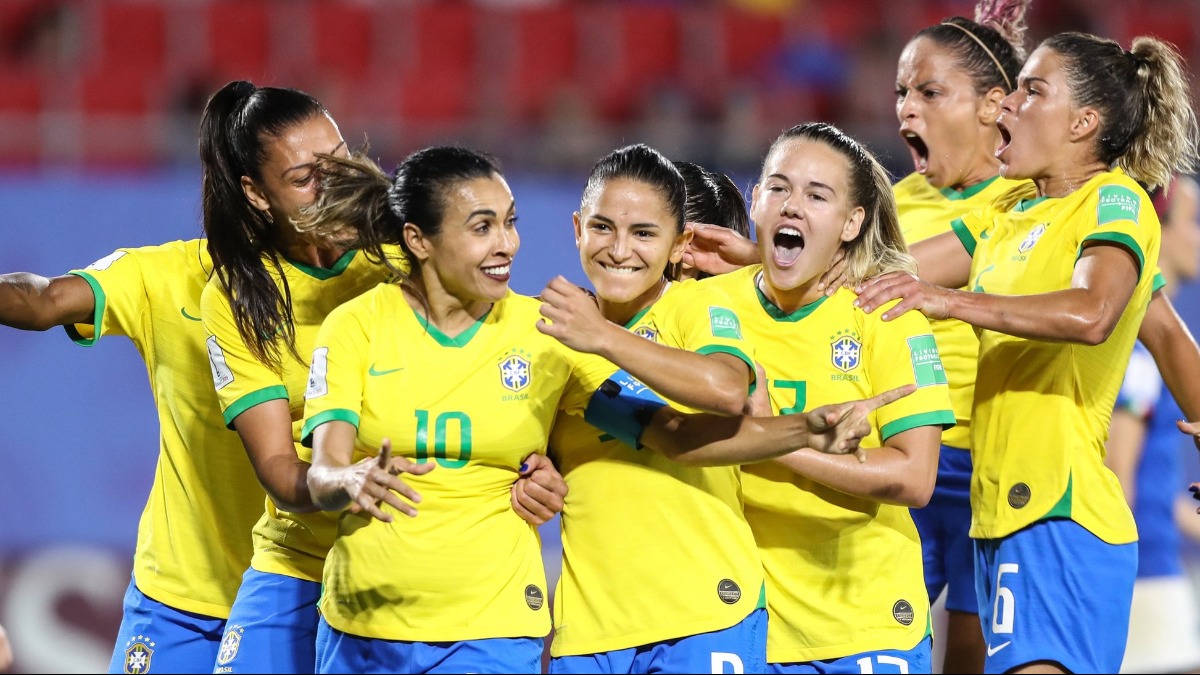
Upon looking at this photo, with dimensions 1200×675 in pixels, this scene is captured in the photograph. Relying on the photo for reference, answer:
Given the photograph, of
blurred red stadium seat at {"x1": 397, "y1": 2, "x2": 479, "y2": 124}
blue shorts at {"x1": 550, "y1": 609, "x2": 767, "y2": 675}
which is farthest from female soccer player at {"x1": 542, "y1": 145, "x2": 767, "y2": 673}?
blurred red stadium seat at {"x1": 397, "y1": 2, "x2": 479, "y2": 124}

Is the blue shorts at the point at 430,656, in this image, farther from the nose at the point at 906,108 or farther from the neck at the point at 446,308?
the nose at the point at 906,108

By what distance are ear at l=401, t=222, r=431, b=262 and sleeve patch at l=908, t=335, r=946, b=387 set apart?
1.24 metres

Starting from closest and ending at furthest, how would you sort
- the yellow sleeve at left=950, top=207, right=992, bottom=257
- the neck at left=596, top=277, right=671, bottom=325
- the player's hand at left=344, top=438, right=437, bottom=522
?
1. the player's hand at left=344, top=438, right=437, bottom=522
2. the neck at left=596, top=277, right=671, bottom=325
3. the yellow sleeve at left=950, top=207, right=992, bottom=257

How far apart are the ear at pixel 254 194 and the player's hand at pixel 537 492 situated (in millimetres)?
1109

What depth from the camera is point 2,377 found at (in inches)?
301

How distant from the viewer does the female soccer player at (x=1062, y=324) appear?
3.67 metres

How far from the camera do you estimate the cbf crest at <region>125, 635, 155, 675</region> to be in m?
3.95

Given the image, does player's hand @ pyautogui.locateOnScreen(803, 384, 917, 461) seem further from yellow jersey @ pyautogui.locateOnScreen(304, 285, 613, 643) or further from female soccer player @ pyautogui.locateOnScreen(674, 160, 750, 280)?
female soccer player @ pyautogui.locateOnScreen(674, 160, 750, 280)

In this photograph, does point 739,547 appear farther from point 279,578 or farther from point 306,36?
point 306,36

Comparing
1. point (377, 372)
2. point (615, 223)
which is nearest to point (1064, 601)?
point (615, 223)

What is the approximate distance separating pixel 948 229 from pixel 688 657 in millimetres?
1844

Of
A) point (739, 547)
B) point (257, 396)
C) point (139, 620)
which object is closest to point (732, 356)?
point (739, 547)

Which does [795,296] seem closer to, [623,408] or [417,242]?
[623,408]

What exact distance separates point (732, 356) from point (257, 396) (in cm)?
123
